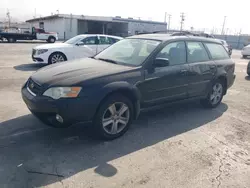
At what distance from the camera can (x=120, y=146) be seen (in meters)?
3.84

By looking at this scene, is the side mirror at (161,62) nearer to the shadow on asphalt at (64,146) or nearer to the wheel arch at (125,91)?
the wheel arch at (125,91)

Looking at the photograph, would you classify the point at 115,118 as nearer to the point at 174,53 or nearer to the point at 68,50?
the point at 174,53

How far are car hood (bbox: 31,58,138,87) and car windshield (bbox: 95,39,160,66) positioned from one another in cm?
26

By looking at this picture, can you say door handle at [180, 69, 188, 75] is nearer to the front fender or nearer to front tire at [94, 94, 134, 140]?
the front fender

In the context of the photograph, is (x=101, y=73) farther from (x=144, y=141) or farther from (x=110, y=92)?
(x=144, y=141)

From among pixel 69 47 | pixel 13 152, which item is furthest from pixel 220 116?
pixel 69 47

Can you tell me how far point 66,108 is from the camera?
11.4ft

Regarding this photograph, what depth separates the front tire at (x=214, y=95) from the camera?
18.9ft

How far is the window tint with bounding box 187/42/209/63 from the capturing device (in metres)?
5.13

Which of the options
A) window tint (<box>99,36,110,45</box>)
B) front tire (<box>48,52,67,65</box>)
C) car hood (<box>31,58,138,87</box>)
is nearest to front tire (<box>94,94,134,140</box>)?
car hood (<box>31,58,138,87</box>)

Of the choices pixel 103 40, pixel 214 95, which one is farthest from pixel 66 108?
pixel 103 40

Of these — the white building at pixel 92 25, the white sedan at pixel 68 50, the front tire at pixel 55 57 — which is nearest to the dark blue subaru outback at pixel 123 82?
the white sedan at pixel 68 50

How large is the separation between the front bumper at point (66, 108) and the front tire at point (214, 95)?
319cm

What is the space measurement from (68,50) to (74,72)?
22.9ft
